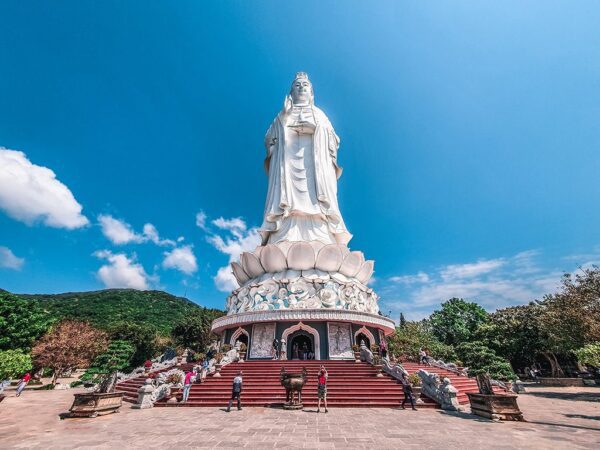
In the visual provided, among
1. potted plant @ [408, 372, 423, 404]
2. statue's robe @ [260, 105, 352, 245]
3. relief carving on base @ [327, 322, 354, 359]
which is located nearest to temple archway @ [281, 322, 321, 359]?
relief carving on base @ [327, 322, 354, 359]

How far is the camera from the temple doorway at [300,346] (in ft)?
59.7

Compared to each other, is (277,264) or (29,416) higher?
(277,264)

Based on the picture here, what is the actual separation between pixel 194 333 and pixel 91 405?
28.7 metres

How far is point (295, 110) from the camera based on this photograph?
2761cm

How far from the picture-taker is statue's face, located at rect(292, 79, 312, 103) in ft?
93.2

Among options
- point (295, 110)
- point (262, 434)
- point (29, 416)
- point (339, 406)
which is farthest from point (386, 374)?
point (295, 110)

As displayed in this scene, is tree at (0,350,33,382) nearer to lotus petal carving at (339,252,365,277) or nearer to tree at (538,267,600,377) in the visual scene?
lotus petal carving at (339,252,365,277)

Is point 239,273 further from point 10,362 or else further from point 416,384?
point 416,384

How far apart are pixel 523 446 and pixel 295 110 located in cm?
2632

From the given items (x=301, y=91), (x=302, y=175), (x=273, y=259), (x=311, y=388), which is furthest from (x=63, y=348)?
(x=301, y=91)

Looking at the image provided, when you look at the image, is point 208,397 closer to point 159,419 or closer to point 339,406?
point 159,419

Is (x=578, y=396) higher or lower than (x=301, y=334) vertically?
lower

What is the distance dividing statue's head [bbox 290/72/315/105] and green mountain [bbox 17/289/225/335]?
3305 cm

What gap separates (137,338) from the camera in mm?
31500
